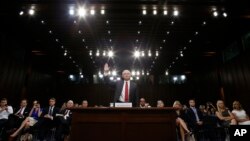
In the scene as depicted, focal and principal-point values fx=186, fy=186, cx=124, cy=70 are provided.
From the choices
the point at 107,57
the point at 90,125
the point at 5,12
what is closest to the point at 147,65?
the point at 107,57

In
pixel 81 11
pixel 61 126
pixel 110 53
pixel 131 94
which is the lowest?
pixel 61 126

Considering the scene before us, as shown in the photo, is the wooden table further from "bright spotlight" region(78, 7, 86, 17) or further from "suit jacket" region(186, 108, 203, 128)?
"bright spotlight" region(78, 7, 86, 17)

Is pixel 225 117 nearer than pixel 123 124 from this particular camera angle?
No

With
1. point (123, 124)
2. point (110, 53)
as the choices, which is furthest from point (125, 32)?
point (123, 124)

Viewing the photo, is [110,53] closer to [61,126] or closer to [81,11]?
[81,11]

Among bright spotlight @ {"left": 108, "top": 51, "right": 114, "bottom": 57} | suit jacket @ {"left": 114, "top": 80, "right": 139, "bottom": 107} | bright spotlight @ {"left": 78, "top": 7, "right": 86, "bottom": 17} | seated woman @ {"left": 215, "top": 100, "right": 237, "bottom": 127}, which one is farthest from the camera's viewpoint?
bright spotlight @ {"left": 108, "top": 51, "right": 114, "bottom": 57}

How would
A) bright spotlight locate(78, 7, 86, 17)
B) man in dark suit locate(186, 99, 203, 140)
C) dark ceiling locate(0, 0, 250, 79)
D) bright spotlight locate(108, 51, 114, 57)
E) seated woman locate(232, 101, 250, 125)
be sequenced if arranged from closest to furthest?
man in dark suit locate(186, 99, 203, 140), seated woman locate(232, 101, 250, 125), dark ceiling locate(0, 0, 250, 79), bright spotlight locate(78, 7, 86, 17), bright spotlight locate(108, 51, 114, 57)

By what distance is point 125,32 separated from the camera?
9.76 meters

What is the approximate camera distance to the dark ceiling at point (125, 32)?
721cm

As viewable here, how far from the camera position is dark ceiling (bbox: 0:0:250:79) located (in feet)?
23.7

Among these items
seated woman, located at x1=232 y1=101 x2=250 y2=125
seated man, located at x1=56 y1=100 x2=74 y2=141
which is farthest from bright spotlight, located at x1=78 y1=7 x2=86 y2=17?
seated woman, located at x1=232 y1=101 x2=250 y2=125

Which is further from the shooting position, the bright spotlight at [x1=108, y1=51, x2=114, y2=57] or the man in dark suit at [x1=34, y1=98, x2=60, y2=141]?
the bright spotlight at [x1=108, y1=51, x2=114, y2=57]

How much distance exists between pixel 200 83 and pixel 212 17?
6.14 metres

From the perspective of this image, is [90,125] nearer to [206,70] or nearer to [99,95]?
[99,95]
